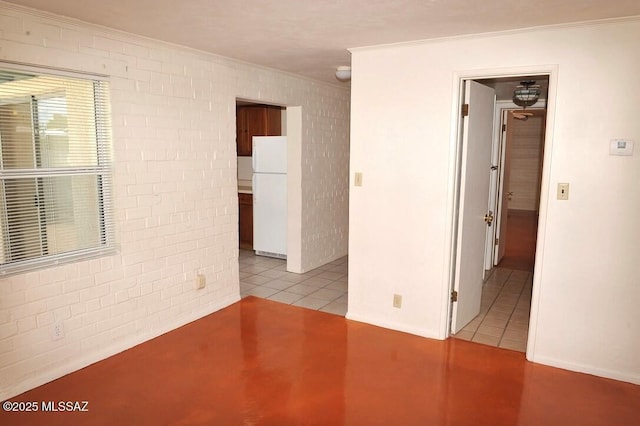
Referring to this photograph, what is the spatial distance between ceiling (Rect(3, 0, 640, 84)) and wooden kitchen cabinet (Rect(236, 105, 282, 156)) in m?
2.79

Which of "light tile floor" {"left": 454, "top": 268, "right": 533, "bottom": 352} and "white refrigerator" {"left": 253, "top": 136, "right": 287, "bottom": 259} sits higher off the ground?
"white refrigerator" {"left": 253, "top": 136, "right": 287, "bottom": 259}

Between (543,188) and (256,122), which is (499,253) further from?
(256,122)

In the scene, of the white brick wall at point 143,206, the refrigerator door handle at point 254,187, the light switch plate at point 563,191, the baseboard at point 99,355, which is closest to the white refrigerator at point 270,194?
the refrigerator door handle at point 254,187

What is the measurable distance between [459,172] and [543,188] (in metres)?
0.61

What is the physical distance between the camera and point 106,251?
3207 millimetres

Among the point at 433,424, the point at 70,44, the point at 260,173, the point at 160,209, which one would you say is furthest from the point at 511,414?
the point at 260,173

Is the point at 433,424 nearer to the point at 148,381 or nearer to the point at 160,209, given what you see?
the point at 148,381

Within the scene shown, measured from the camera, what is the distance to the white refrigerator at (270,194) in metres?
5.82

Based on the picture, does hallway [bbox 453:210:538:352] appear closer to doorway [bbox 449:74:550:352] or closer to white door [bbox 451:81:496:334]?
doorway [bbox 449:74:550:352]

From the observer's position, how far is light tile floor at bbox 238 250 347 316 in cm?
439

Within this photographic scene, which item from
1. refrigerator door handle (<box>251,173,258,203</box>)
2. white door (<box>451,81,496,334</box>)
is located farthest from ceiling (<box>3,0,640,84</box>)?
refrigerator door handle (<box>251,173,258,203</box>)

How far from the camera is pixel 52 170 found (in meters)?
2.85

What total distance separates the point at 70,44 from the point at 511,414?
Result: 3.53 meters

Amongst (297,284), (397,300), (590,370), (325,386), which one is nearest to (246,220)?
(297,284)
